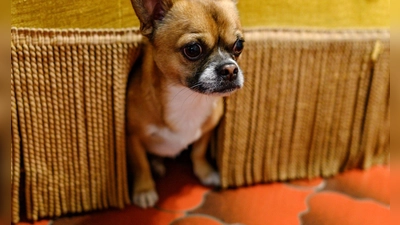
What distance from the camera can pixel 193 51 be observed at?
1.31 meters

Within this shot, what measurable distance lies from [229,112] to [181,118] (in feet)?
0.64

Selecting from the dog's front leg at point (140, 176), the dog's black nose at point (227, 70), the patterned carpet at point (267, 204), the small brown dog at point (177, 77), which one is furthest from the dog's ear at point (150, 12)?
the patterned carpet at point (267, 204)

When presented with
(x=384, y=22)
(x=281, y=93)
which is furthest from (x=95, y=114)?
(x=384, y=22)

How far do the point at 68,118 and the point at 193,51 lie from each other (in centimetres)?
47

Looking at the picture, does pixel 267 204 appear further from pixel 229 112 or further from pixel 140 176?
pixel 140 176

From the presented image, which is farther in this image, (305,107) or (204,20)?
(305,107)

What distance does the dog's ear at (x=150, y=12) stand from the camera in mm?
1312

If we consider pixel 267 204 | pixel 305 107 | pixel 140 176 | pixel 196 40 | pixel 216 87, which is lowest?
pixel 267 204

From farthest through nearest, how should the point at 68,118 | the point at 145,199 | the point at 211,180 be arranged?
1. the point at 211,180
2. the point at 145,199
3. the point at 68,118

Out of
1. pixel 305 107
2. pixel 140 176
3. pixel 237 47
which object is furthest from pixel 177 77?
pixel 305 107

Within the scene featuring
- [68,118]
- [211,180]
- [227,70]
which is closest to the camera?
[227,70]

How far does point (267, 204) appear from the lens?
1604mm

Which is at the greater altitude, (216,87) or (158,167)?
(216,87)

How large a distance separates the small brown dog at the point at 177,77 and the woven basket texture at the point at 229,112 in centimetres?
7
